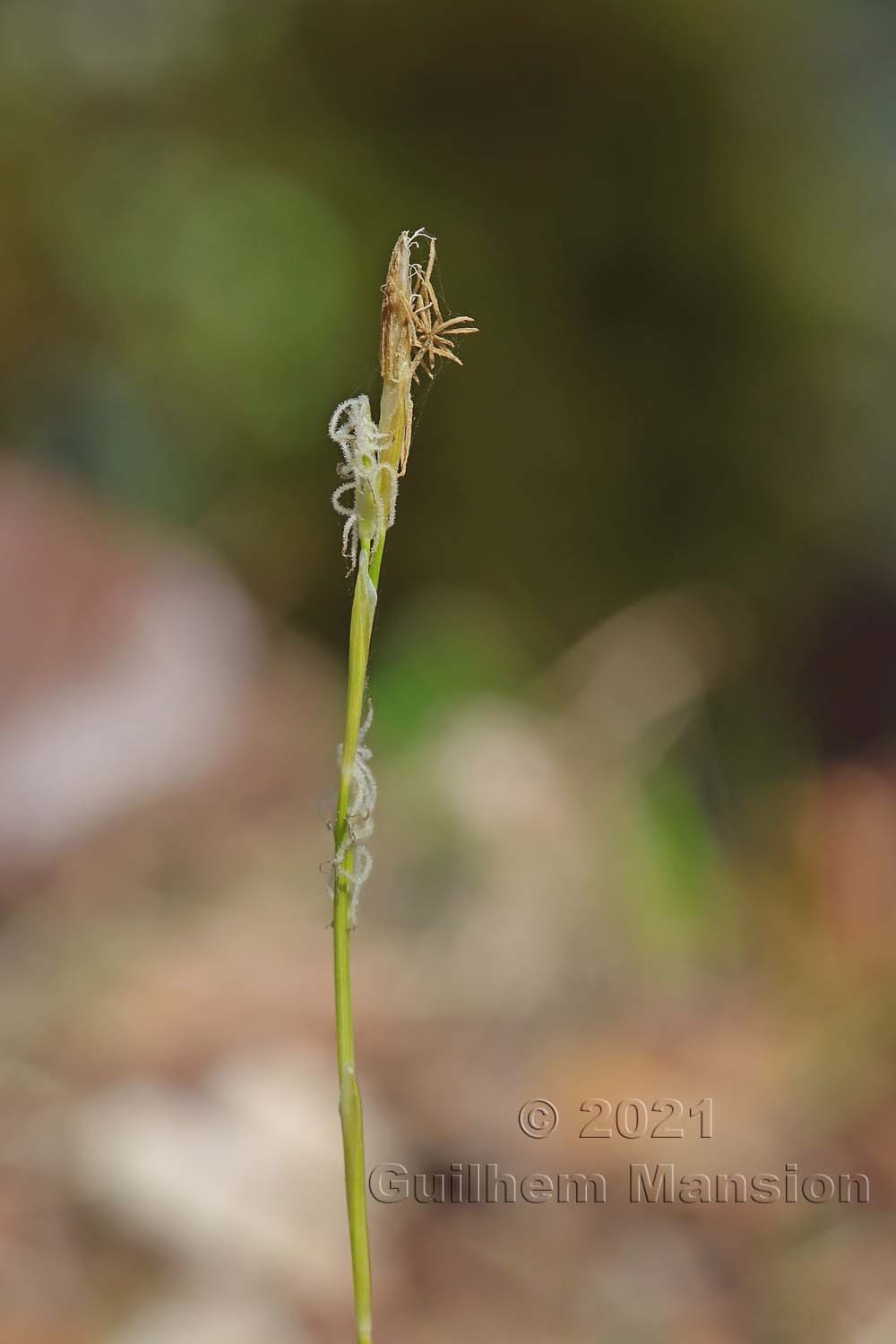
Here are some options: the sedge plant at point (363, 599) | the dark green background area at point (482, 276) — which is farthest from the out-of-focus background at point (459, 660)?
the sedge plant at point (363, 599)

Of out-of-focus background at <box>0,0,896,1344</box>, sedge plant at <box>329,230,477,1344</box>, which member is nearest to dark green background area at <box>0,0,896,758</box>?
out-of-focus background at <box>0,0,896,1344</box>

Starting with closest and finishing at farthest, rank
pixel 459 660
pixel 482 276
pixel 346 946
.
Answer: pixel 346 946 → pixel 459 660 → pixel 482 276

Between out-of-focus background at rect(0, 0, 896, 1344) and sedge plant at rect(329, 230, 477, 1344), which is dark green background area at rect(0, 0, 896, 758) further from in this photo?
sedge plant at rect(329, 230, 477, 1344)

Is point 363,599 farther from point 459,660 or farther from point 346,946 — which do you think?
point 459,660

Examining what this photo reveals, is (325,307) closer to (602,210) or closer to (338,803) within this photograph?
(602,210)

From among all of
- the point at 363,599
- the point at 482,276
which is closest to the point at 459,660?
the point at 482,276

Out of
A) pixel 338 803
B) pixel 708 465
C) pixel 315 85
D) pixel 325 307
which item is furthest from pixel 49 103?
pixel 338 803

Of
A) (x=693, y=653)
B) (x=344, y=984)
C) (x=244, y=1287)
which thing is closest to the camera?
(x=344, y=984)

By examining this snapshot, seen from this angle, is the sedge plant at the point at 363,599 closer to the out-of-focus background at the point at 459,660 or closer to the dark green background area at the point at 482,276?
the out-of-focus background at the point at 459,660
